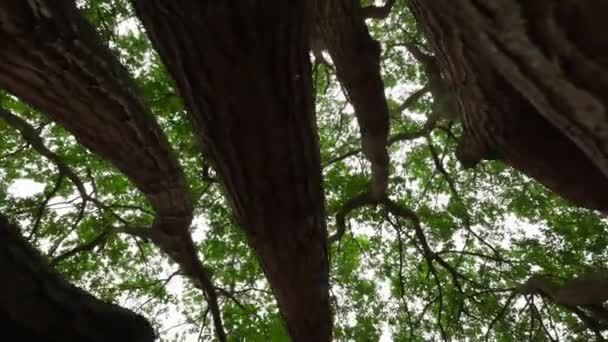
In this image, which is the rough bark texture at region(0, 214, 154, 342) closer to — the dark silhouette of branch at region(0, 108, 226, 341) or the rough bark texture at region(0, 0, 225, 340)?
the rough bark texture at region(0, 0, 225, 340)

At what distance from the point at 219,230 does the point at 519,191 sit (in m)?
4.78

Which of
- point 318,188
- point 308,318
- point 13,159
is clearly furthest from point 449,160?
point 13,159

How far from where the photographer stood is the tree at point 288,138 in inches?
60.3

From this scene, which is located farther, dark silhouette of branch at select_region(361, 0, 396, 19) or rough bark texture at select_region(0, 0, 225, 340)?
dark silhouette of branch at select_region(361, 0, 396, 19)

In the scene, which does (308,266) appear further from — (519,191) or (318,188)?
(519,191)

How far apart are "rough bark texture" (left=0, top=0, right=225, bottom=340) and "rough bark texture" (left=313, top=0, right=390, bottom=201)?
1.71 metres

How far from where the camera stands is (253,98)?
1710 mm

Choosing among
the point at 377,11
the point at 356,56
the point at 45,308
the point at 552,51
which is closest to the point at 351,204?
the point at 377,11

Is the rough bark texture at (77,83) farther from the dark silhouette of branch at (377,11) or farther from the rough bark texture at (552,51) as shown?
the dark silhouette of branch at (377,11)

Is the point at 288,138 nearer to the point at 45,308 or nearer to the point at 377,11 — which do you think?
the point at 45,308

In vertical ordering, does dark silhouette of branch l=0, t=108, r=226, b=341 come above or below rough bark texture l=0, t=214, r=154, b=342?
above

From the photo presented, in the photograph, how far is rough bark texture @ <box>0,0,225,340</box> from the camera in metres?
1.97

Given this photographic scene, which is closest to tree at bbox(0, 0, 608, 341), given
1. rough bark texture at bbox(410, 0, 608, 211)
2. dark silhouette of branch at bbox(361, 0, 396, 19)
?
rough bark texture at bbox(410, 0, 608, 211)

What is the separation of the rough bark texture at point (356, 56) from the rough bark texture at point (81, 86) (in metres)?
1.71
